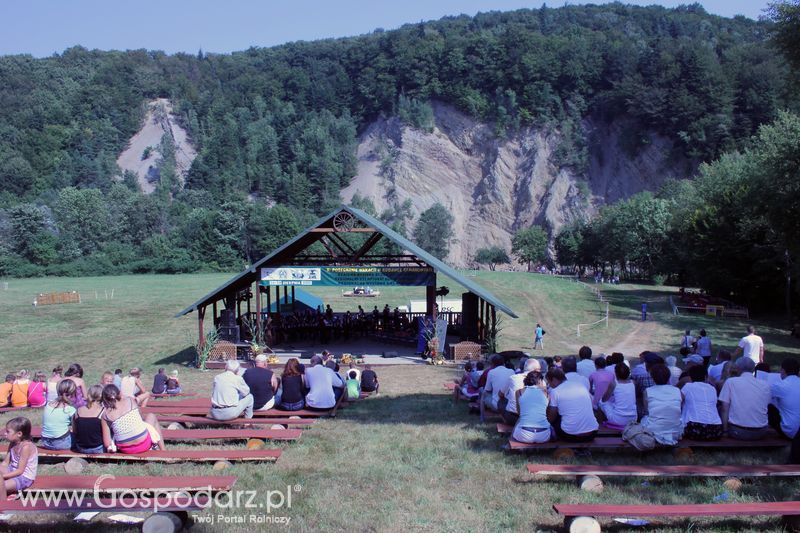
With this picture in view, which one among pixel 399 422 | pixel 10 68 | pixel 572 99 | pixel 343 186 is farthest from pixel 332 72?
pixel 399 422

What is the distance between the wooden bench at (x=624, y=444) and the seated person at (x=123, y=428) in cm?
417

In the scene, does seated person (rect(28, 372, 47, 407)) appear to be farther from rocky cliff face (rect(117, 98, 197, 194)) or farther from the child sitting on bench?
rocky cliff face (rect(117, 98, 197, 194))

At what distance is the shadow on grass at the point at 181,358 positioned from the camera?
2180cm

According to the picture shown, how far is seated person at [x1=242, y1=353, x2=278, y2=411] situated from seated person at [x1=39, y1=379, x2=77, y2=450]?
2.73m

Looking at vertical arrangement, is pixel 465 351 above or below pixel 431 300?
below

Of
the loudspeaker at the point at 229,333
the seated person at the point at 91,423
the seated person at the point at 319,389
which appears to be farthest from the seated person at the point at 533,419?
the loudspeaker at the point at 229,333

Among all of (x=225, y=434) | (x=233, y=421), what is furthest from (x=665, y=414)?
(x=233, y=421)

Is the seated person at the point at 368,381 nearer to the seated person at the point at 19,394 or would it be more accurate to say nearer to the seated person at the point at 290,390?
the seated person at the point at 290,390

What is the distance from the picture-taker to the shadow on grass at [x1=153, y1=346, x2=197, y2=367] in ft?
71.5

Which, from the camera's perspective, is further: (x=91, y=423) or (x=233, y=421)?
(x=233, y=421)

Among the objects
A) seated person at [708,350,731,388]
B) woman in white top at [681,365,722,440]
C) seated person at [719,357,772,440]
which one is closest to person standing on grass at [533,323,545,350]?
seated person at [708,350,731,388]

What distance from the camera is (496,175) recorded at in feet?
368

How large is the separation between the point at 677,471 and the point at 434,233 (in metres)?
94.0

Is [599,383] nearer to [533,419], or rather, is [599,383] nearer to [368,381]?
[533,419]
